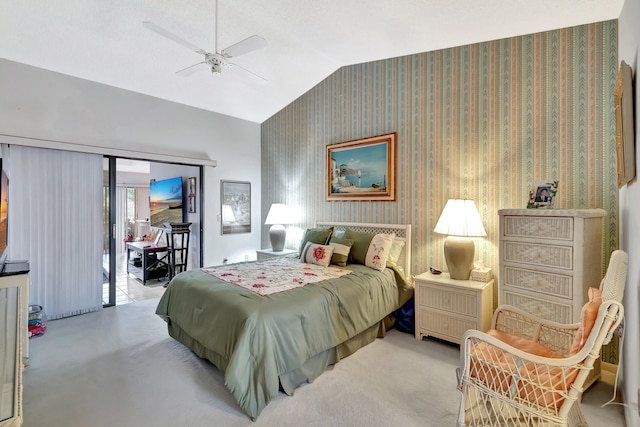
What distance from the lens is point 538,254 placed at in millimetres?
2238

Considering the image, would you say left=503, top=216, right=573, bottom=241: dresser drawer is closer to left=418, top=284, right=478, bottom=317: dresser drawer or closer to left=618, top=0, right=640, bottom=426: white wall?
left=618, top=0, right=640, bottom=426: white wall

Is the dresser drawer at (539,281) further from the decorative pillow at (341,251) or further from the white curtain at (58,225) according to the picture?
the white curtain at (58,225)

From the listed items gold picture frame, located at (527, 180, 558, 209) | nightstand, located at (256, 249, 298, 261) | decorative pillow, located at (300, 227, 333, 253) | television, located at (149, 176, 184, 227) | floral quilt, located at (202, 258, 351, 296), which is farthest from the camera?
television, located at (149, 176, 184, 227)

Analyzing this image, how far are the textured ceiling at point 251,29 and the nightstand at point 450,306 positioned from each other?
2.35m

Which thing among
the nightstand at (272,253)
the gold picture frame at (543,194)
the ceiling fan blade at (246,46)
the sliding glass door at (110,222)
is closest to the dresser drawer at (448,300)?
the gold picture frame at (543,194)

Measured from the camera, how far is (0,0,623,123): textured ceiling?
8.11 ft

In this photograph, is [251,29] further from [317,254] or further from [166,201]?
[166,201]

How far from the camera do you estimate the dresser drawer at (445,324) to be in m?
2.73

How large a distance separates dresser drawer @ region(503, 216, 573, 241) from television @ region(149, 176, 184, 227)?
515cm

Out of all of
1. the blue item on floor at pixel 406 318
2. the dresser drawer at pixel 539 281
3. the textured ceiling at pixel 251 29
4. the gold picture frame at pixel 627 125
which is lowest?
the blue item on floor at pixel 406 318

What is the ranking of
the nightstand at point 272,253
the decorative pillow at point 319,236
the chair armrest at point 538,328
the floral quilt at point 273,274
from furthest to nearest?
1. the nightstand at point 272,253
2. the decorative pillow at point 319,236
3. the floral quilt at point 273,274
4. the chair armrest at point 538,328

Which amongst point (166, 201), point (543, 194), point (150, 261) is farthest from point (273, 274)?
A: point (166, 201)

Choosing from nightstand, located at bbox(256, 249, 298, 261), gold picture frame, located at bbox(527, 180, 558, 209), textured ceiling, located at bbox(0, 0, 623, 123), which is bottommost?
nightstand, located at bbox(256, 249, 298, 261)

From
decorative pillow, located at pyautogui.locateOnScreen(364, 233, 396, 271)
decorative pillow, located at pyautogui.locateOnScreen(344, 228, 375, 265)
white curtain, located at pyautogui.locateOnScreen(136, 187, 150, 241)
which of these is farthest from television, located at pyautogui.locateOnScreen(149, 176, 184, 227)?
decorative pillow, located at pyautogui.locateOnScreen(364, 233, 396, 271)
